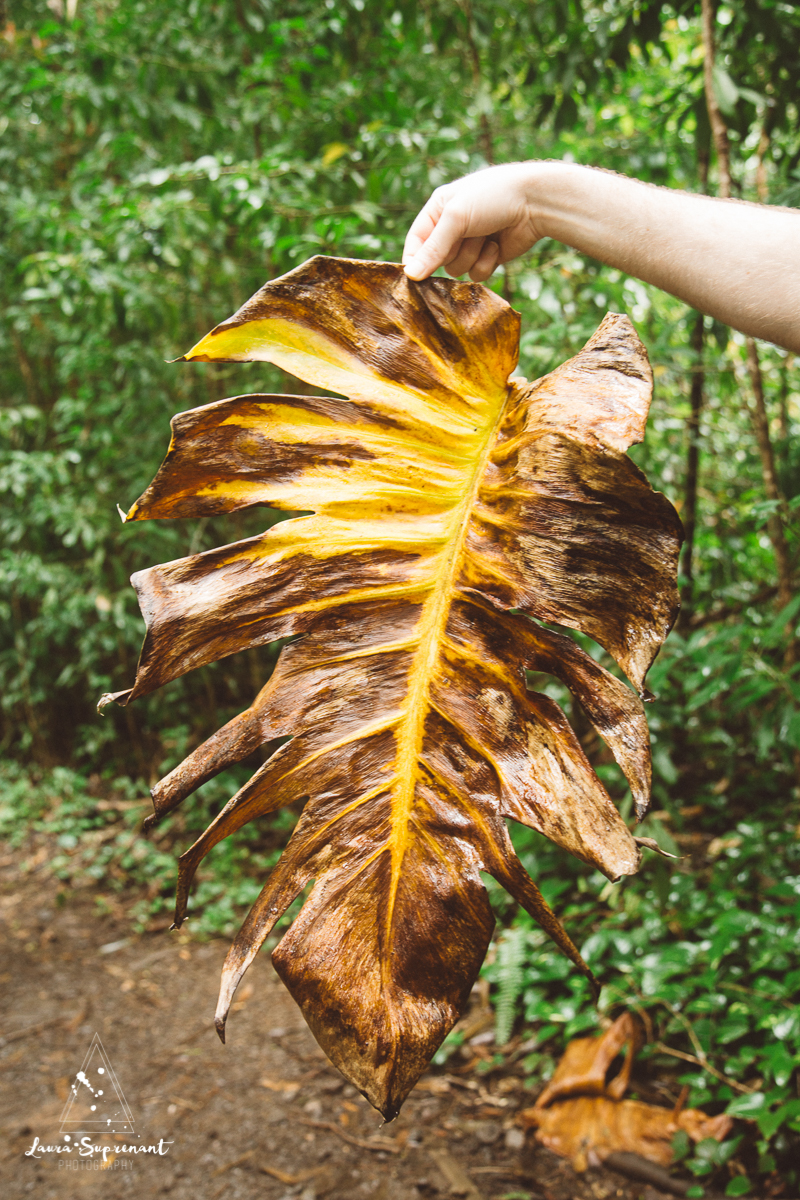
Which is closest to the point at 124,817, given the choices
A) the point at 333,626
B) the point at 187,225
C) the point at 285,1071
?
the point at 285,1071

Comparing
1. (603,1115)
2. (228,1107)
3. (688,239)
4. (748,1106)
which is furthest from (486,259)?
(228,1107)

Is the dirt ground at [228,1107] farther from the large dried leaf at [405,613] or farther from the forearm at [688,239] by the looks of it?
the forearm at [688,239]

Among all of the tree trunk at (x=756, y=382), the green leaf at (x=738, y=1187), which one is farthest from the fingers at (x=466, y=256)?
the green leaf at (x=738, y=1187)

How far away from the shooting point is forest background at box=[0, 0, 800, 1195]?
195 centimetres

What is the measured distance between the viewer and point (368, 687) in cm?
74

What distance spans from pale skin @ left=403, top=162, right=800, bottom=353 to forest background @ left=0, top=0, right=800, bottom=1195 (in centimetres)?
81

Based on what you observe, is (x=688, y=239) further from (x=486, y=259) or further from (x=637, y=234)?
(x=486, y=259)

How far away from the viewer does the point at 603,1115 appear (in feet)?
6.10

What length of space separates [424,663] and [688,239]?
0.48 meters

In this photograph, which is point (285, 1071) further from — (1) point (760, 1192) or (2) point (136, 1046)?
(1) point (760, 1192)

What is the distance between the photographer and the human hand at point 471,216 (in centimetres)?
77

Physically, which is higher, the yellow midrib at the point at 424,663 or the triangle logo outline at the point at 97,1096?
the yellow midrib at the point at 424,663

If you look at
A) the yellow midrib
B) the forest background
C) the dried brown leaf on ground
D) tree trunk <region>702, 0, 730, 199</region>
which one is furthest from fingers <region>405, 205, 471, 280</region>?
the dried brown leaf on ground

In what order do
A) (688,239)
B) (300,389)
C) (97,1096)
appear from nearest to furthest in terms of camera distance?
1. (688,239)
2. (97,1096)
3. (300,389)
